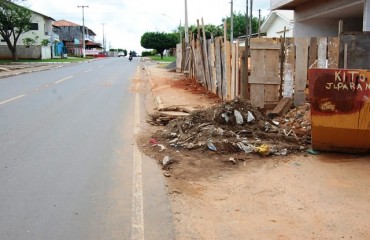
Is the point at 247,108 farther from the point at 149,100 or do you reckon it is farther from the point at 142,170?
the point at 149,100

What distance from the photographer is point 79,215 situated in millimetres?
4402

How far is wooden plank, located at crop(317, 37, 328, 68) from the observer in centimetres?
899

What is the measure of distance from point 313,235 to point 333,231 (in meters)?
0.23

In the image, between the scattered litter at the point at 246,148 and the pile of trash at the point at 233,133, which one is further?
the pile of trash at the point at 233,133

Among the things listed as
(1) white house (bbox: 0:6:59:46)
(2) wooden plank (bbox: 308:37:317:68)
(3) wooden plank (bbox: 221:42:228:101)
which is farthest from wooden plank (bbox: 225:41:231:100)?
(1) white house (bbox: 0:6:59:46)

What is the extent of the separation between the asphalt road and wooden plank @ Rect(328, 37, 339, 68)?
14.0ft

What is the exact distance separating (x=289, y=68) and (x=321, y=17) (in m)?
9.95

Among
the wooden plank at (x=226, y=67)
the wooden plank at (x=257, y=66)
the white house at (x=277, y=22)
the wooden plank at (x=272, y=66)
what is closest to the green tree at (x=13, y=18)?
the white house at (x=277, y=22)

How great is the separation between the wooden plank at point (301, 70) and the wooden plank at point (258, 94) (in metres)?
0.80

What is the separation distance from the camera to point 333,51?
8.90m

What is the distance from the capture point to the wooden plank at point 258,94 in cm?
999

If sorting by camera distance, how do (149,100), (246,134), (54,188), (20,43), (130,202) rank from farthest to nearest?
(20,43) → (149,100) → (246,134) → (54,188) → (130,202)

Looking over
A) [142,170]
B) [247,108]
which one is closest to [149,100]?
[247,108]

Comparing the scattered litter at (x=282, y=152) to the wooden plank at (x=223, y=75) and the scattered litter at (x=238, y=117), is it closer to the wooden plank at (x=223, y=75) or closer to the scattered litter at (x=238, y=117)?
the scattered litter at (x=238, y=117)
